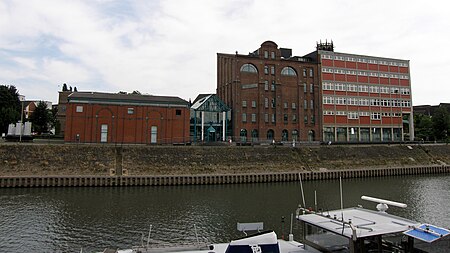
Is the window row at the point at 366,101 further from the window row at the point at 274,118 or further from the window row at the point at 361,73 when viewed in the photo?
the window row at the point at 361,73

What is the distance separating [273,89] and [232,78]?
1016 cm

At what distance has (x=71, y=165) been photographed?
1703 inches

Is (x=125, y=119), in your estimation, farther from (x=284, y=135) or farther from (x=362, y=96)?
(x=362, y=96)

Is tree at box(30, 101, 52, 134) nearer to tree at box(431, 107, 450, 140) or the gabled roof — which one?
the gabled roof

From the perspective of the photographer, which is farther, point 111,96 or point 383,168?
point 111,96

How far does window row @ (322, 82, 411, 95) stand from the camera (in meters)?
76.2

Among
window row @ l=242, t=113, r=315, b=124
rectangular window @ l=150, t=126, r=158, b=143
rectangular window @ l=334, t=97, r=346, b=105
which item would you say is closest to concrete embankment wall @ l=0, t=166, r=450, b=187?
rectangular window @ l=150, t=126, r=158, b=143

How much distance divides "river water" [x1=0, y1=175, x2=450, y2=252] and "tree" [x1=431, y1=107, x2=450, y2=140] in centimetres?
4441

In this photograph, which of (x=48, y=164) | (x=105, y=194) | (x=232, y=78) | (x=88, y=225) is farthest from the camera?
(x=232, y=78)

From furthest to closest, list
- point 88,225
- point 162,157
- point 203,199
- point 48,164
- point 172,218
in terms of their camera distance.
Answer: point 162,157 → point 48,164 → point 203,199 → point 172,218 → point 88,225

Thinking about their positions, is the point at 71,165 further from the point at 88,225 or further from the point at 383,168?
the point at 383,168

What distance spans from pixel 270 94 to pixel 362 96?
81.3ft

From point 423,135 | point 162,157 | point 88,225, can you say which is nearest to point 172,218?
point 88,225

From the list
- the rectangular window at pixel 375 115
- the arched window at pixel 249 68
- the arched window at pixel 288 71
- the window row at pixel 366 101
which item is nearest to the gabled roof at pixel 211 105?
the arched window at pixel 249 68
